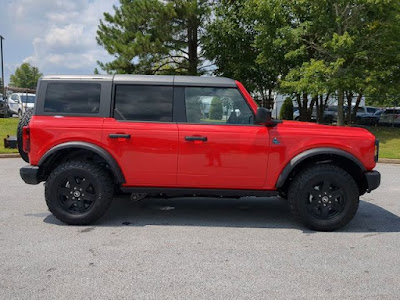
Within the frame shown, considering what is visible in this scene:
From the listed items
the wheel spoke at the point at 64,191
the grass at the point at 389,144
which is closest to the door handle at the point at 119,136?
the wheel spoke at the point at 64,191

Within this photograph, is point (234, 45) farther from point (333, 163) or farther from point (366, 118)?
point (333, 163)

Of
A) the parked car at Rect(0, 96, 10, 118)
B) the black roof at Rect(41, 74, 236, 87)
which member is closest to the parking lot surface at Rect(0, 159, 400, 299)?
the black roof at Rect(41, 74, 236, 87)

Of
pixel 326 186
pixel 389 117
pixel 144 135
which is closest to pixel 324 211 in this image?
pixel 326 186

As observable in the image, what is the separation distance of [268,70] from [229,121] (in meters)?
17.2

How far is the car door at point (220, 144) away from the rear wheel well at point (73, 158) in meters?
0.97

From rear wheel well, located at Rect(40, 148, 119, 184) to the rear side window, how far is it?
0.49 m

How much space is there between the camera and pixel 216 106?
4496 millimetres

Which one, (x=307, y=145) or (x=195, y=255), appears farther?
(x=307, y=145)

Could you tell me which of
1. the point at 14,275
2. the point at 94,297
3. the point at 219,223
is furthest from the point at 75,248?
the point at 219,223

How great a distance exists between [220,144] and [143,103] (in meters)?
1.07

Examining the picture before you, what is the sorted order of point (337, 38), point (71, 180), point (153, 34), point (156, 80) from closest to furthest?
point (71, 180), point (156, 80), point (337, 38), point (153, 34)

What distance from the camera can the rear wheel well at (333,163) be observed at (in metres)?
4.46

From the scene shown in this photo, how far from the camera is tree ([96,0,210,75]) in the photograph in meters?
18.4

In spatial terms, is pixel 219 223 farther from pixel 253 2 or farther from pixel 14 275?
pixel 253 2
